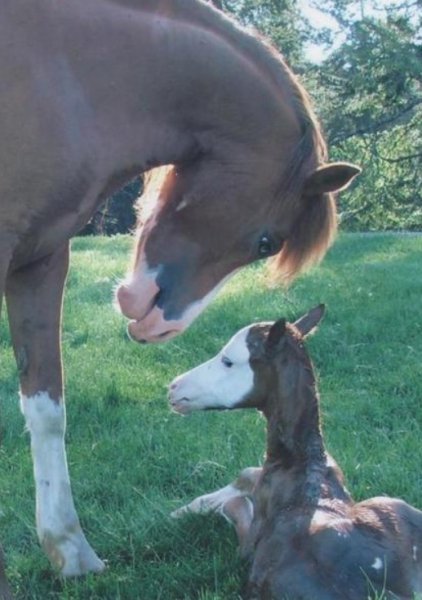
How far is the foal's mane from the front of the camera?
121 inches

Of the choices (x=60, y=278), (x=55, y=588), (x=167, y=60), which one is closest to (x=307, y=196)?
(x=167, y=60)

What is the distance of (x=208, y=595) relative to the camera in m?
2.83

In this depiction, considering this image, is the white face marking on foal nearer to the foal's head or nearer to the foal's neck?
the foal's neck

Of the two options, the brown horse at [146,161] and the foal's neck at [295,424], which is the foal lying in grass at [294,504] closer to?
the foal's neck at [295,424]

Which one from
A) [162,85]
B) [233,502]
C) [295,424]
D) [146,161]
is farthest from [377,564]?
[162,85]

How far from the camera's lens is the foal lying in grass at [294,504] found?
2674 millimetres

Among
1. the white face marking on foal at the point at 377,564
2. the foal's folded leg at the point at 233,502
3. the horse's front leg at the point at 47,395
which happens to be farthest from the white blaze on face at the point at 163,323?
the white face marking on foal at the point at 377,564

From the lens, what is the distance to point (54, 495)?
333 cm

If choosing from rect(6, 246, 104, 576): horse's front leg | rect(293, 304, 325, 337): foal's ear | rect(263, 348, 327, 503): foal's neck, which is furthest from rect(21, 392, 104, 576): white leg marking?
rect(293, 304, 325, 337): foal's ear

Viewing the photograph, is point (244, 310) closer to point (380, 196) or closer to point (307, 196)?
point (307, 196)

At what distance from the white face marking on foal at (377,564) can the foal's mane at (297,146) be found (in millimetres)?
1030

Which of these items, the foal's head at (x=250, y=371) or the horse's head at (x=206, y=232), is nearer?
the horse's head at (x=206, y=232)

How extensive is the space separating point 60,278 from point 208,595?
47.5 inches

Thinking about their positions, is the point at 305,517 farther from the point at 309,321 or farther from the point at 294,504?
the point at 309,321
